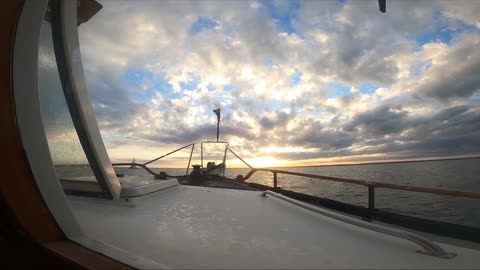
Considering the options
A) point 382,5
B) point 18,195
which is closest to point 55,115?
point 18,195

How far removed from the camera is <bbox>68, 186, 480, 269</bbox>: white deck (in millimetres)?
1737

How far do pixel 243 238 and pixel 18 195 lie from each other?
5.51 ft

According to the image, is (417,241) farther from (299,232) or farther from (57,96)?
(57,96)

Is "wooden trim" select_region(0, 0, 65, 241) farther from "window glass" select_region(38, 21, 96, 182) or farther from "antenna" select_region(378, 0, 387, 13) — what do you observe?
"antenna" select_region(378, 0, 387, 13)

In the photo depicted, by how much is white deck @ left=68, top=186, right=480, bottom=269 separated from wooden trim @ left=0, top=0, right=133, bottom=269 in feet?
1.19

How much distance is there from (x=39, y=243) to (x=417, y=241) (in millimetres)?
2794

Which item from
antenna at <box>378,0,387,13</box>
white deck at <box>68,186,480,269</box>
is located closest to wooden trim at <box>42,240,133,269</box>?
white deck at <box>68,186,480,269</box>

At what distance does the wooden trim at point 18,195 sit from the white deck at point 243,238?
0.36m

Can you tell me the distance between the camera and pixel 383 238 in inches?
91.4

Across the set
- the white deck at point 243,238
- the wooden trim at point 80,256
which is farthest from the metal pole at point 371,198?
the wooden trim at point 80,256

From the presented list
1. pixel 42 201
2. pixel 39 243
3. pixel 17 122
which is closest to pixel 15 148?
pixel 17 122

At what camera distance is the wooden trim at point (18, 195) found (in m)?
1.59

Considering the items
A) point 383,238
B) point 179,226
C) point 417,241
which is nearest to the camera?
point 417,241

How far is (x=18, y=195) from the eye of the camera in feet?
5.41
